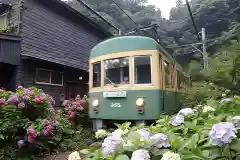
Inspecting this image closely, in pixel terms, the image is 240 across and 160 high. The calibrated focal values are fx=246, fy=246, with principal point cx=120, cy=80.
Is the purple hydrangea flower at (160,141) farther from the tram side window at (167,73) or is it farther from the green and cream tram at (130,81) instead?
the tram side window at (167,73)

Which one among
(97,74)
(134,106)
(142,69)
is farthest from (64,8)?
(134,106)

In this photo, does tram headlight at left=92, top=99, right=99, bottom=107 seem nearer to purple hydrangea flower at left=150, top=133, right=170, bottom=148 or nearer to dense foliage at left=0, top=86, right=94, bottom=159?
dense foliage at left=0, top=86, right=94, bottom=159

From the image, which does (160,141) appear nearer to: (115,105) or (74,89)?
(115,105)

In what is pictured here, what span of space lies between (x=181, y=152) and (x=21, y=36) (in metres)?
9.10

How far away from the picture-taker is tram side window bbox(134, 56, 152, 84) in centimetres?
540

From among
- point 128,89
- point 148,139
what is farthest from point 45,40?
point 148,139

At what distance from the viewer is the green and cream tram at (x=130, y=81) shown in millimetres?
5242

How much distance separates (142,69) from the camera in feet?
18.0

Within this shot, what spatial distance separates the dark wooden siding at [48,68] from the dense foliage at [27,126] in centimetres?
426

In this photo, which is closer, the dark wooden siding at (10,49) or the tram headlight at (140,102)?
the tram headlight at (140,102)

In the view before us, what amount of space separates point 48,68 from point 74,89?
2.19 m

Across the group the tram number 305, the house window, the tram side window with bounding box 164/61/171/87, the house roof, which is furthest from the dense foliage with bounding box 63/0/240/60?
the tram number 305

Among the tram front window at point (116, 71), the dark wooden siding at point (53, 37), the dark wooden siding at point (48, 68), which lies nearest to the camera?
the tram front window at point (116, 71)

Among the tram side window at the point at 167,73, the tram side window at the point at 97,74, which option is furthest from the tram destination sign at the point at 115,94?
the tram side window at the point at 167,73
